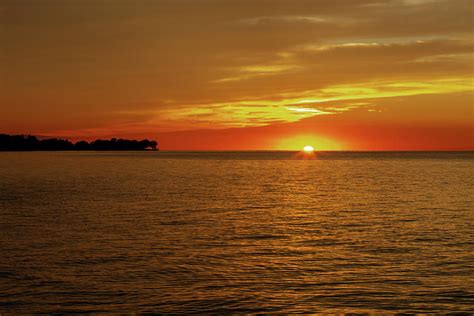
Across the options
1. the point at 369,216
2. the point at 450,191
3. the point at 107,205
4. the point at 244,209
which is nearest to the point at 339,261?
the point at 369,216

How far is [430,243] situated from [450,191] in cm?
3863

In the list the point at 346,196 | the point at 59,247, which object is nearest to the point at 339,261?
the point at 59,247

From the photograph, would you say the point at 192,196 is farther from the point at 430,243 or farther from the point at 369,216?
the point at 430,243

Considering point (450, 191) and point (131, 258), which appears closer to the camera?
point (131, 258)

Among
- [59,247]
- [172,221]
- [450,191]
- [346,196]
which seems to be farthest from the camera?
[450,191]

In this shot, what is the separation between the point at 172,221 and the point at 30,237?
33.3 ft

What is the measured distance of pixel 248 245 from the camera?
1082 inches

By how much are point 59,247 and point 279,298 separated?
46.0 feet

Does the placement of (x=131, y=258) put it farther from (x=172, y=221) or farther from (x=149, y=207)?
(x=149, y=207)

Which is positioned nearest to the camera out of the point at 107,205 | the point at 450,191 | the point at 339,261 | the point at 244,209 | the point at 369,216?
the point at 339,261

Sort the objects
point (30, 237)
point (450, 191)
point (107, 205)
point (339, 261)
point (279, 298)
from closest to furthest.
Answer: point (279, 298) → point (339, 261) → point (30, 237) → point (107, 205) → point (450, 191)

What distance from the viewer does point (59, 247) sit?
88.1 ft

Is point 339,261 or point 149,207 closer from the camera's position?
point 339,261

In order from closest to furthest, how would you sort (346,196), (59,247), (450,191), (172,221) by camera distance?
1. (59,247)
2. (172,221)
3. (346,196)
4. (450,191)
